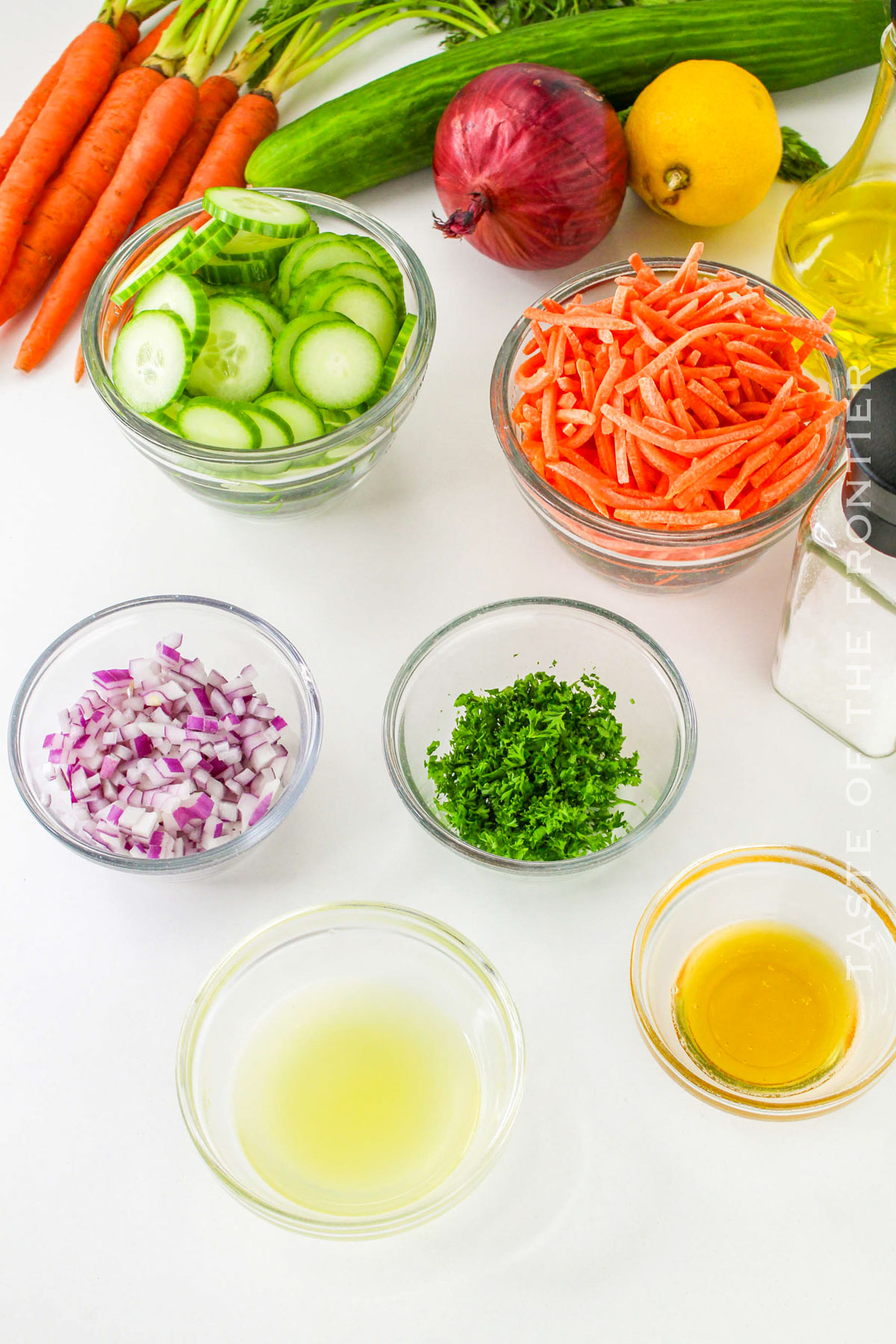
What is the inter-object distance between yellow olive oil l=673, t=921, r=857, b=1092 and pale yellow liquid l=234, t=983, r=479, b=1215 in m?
0.24

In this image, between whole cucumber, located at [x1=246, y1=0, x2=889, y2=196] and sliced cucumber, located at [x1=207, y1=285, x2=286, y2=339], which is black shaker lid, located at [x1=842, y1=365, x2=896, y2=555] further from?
whole cucumber, located at [x1=246, y1=0, x2=889, y2=196]

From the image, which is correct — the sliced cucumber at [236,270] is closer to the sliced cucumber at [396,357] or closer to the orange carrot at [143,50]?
the sliced cucumber at [396,357]

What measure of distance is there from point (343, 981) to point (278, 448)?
572 mm

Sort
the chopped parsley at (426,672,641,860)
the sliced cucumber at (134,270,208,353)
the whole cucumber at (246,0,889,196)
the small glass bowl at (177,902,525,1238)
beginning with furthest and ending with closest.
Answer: the whole cucumber at (246,0,889,196), the sliced cucumber at (134,270,208,353), the chopped parsley at (426,672,641,860), the small glass bowl at (177,902,525,1238)

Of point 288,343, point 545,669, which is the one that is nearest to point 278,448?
point 288,343

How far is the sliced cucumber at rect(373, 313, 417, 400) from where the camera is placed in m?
1.31

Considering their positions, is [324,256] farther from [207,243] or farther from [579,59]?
[579,59]

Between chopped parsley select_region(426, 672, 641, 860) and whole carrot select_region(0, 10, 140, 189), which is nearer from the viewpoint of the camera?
chopped parsley select_region(426, 672, 641, 860)

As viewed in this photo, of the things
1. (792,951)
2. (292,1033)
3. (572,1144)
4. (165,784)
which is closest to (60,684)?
(165,784)

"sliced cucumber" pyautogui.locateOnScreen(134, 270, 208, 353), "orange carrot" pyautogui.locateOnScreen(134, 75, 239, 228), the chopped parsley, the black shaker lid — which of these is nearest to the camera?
the black shaker lid

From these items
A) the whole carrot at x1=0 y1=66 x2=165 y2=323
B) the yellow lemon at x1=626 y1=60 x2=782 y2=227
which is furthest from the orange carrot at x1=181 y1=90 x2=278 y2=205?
the yellow lemon at x1=626 y1=60 x2=782 y2=227

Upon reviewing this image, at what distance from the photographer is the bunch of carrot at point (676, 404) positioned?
1.19 m

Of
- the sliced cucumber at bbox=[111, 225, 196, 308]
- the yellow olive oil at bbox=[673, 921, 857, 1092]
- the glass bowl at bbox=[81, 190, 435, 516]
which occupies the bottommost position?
the yellow olive oil at bbox=[673, 921, 857, 1092]

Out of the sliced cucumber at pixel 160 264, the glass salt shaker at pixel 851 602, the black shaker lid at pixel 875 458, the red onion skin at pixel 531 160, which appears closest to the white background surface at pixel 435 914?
the glass salt shaker at pixel 851 602
